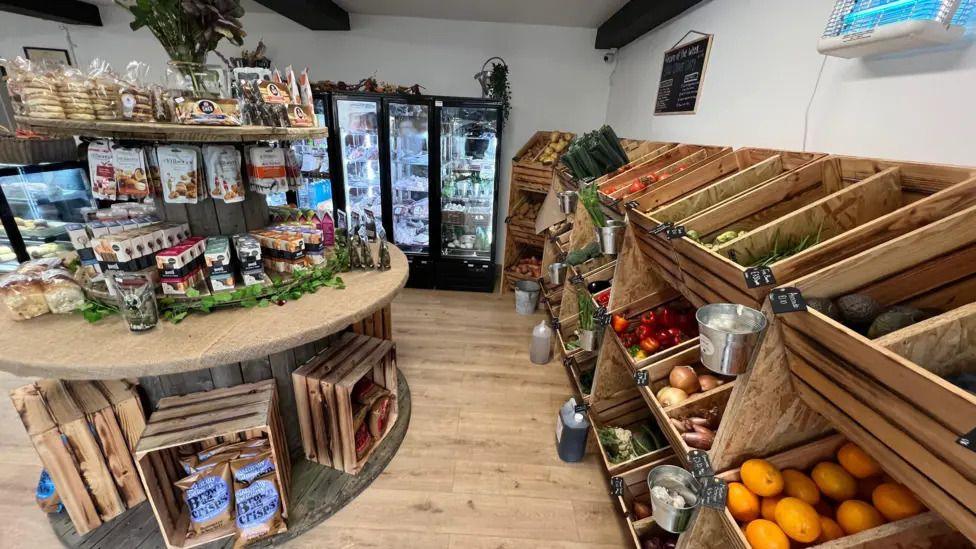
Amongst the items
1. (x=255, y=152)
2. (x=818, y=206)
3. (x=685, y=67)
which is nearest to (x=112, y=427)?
(x=255, y=152)

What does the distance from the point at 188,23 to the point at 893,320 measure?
2.50 m

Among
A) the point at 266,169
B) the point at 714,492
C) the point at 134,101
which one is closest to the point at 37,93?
the point at 134,101

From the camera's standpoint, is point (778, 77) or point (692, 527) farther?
point (778, 77)

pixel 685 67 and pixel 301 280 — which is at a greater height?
pixel 685 67

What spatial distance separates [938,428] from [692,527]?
0.86 metres

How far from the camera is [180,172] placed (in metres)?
1.72

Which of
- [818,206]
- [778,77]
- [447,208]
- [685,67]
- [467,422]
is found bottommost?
[467,422]

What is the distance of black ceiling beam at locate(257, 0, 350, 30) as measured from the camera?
322 cm

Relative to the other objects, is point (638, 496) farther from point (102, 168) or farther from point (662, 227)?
point (102, 168)

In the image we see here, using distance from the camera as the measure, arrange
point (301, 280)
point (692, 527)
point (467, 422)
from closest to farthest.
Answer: point (692, 527) → point (301, 280) → point (467, 422)

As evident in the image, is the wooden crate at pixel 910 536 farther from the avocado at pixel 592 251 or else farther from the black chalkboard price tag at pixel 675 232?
the avocado at pixel 592 251

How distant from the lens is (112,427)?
1.72 m

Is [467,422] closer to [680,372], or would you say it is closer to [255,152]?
[680,372]

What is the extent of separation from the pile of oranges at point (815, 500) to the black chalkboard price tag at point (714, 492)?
0.06 feet
